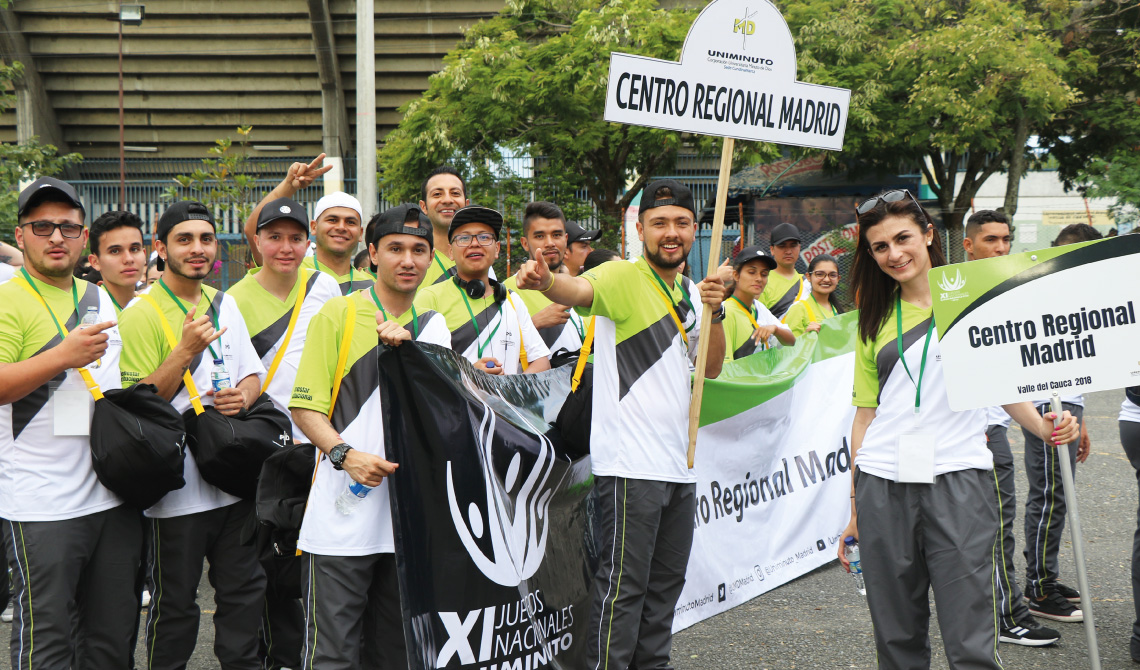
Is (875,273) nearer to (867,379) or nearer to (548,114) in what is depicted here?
(867,379)

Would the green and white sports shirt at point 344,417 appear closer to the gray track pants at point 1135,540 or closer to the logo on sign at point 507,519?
the logo on sign at point 507,519

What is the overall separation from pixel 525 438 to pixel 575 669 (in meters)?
1.09

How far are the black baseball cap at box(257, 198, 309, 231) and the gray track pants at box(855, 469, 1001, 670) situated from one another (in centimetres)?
284

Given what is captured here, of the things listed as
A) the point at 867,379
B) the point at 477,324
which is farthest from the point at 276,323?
the point at 867,379

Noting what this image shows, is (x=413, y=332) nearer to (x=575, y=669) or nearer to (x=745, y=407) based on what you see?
(x=575, y=669)

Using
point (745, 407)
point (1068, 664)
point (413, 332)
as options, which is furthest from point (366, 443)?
point (1068, 664)

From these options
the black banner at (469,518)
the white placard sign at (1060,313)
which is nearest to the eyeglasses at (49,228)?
the black banner at (469,518)

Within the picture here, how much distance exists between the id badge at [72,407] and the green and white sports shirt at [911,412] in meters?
2.96

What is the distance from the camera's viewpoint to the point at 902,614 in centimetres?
352

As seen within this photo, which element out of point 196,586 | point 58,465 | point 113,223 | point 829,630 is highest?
point 113,223

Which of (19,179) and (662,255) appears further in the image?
(19,179)

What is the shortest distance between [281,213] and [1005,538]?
3.99 meters

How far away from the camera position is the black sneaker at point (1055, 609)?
5.47 meters

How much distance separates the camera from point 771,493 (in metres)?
6.27
